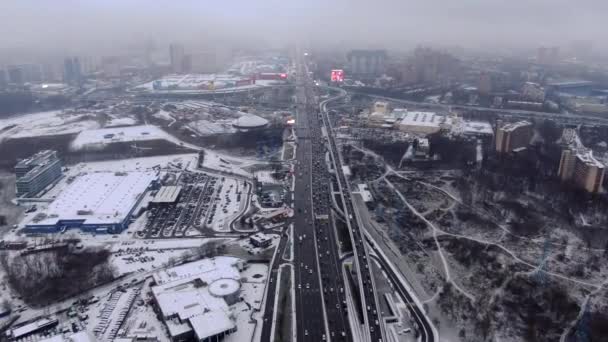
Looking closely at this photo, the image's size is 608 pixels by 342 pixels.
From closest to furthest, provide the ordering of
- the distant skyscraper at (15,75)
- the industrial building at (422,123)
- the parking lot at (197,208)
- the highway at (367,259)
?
1. the highway at (367,259)
2. the parking lot at (197,208)
3. the industrial building at (422,123)
4. the distant skyscraper at (15,75)

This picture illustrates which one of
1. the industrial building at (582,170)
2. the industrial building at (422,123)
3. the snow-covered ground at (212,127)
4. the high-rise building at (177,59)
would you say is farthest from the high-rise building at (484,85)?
the high-rise building at (177,59)

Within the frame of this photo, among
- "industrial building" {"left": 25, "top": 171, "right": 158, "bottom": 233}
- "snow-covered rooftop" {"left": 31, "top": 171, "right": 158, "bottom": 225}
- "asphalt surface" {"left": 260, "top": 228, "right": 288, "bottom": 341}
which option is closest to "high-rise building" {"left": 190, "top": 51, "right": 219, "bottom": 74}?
"snow-covered rooftop" {"left": 31, "top": 171, "right": 158, "bottom": 225}

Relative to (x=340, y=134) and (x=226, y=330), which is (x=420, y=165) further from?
(x=226, y=330)

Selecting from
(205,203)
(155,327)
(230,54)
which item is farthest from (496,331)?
(230,54)

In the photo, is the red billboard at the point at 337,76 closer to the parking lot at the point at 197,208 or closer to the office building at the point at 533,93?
the office building at the point at 533,93

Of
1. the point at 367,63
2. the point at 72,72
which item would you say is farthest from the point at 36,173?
the point at 367,63

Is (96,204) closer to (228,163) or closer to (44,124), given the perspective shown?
(228,163)
